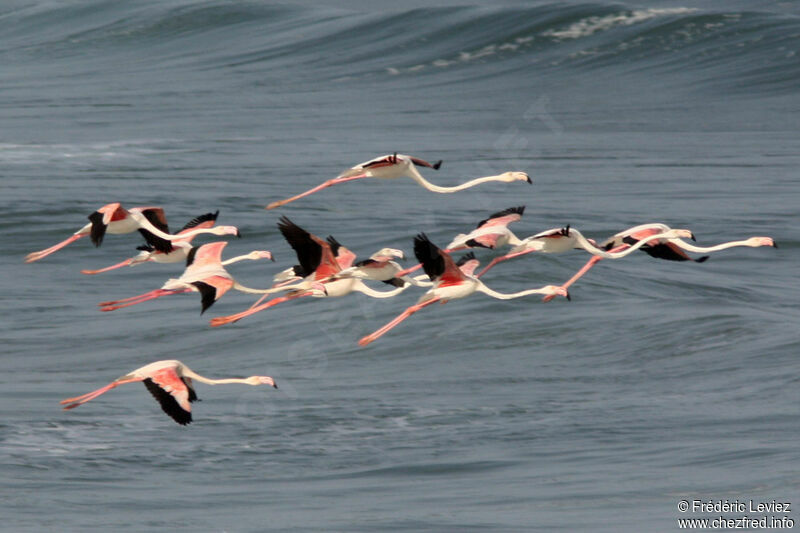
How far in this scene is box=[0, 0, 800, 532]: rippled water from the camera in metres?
15.9

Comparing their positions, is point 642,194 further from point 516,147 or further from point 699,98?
point 699,98

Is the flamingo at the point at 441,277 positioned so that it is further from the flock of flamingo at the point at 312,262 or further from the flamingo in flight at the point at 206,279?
the flamingo in flight at the point at 206,279

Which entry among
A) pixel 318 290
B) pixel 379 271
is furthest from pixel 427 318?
pixel 318 290

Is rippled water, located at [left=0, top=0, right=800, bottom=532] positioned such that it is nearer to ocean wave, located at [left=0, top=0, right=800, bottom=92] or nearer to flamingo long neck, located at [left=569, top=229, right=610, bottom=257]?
ocean wave, located at [left=0, top=0, right=800, bottom=92]

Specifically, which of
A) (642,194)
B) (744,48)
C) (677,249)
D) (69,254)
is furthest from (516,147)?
(677,249)

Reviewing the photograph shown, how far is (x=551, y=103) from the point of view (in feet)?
180

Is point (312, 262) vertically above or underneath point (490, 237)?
above

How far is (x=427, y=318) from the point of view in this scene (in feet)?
84.6

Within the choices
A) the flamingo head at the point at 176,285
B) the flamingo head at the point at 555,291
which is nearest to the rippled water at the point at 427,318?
the flamingo head at the point at 555,291

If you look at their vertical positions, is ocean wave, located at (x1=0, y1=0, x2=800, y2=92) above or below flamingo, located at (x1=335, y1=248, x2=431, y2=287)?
below

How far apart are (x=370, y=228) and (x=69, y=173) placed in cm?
1114

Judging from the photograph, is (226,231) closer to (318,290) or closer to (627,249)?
(318,290)

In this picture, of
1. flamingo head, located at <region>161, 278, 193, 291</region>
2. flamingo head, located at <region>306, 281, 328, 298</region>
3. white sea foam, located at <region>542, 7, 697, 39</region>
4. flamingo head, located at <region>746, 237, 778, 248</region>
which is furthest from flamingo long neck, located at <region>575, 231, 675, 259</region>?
white sea foam, located at <region>542, 7, 697, 39</region>

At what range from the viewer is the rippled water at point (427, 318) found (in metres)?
15.9
